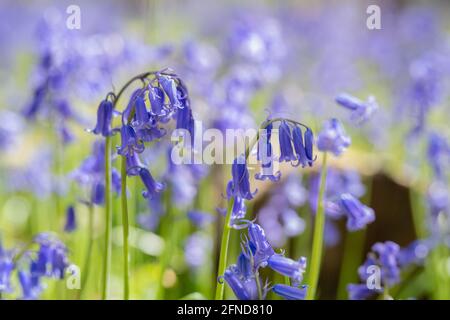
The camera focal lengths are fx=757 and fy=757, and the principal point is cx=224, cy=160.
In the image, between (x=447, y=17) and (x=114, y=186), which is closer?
(x=114, y=186)

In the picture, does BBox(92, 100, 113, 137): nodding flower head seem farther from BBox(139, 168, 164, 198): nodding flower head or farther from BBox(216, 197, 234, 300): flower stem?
BBox(216, 197, 234, 300): flower stem

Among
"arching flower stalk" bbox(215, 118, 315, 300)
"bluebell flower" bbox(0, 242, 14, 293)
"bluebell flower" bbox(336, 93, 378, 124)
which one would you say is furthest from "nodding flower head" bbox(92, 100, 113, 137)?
"bluebell flower" bbox(336, 93, 378, 124)

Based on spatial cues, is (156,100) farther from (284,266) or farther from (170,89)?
(284,266)

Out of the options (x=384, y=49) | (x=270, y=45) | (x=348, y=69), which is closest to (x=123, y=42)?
(x=270, y=45)

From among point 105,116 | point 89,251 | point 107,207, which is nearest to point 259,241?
point 107,207

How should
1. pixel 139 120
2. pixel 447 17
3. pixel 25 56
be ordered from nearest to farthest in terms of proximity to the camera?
pixel 139 120 → pixel 25 56 → pixel 447 17

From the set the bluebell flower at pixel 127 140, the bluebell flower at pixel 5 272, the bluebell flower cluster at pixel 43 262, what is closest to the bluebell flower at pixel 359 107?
the bluebell flower at pixel 127 140

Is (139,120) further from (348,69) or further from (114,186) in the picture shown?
(348,69)
